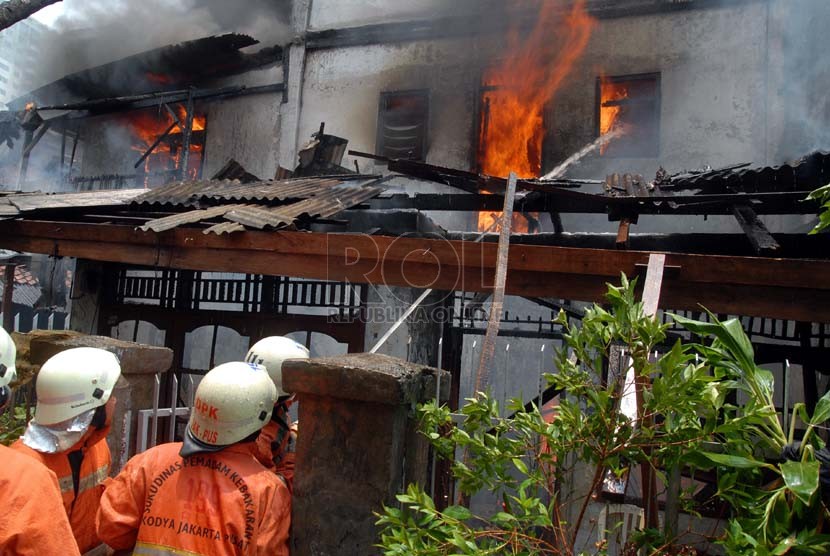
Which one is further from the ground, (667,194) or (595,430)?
(667,194)

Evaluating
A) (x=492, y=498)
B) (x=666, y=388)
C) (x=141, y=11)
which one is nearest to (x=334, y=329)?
(x=492, y=498)

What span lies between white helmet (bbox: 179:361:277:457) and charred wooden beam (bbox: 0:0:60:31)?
11329 mm

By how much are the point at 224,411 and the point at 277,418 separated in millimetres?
807

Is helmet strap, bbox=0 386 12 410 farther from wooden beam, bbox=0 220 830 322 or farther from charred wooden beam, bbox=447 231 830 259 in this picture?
charred wooden beam, bbox=447 231 830 259

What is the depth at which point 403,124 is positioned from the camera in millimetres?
13812

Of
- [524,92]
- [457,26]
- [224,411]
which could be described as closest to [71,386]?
[224,411]

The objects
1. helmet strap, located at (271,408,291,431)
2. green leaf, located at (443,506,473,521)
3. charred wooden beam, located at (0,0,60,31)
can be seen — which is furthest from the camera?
charred wooden beam, located at (0,0,60,31)

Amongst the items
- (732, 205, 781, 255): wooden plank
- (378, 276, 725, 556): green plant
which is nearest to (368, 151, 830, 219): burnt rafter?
(732, 205, 781, 255): wooden plank

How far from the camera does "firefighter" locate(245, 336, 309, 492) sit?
336 cm

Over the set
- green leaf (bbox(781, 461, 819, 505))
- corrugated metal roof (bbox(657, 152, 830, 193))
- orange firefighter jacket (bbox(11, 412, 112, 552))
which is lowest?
orange firefighter jacket (bbox(11, 412, 112, 552))

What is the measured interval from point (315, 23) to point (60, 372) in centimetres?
1358

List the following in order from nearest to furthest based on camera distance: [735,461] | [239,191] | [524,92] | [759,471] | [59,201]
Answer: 1. [735,461]
2. [759,471]
3. [239,191]
4. [59,201]
5. [524,92]

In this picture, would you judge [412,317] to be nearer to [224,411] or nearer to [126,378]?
[126,378]

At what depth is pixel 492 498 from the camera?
10789mm
